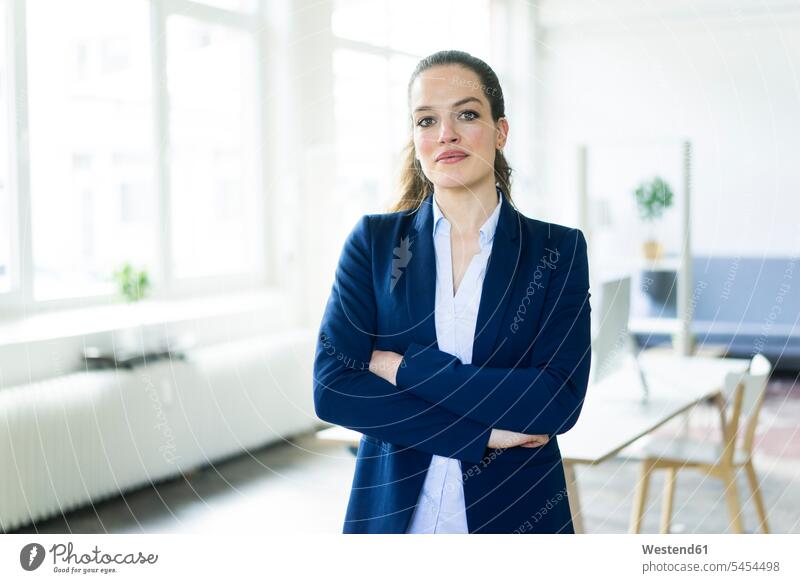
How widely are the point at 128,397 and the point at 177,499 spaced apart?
0.51 metres

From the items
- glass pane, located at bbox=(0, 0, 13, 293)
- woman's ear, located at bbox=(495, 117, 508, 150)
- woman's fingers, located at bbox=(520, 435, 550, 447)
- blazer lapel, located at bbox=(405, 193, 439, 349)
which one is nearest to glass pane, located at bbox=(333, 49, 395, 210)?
glass pane, located at bbox=(0, 0, 13, 293)

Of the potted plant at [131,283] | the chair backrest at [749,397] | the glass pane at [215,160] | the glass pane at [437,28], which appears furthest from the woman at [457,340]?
the glass pane at [215,160]

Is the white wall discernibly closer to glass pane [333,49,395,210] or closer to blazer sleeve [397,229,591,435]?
glass pane [333,49,395,210]

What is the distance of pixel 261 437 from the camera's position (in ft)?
11.3

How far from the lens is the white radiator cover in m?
2.58

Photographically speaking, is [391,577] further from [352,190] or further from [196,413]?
[352,190]

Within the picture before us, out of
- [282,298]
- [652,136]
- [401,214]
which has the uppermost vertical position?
[652,136]

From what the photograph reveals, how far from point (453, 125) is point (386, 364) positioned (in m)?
0.38

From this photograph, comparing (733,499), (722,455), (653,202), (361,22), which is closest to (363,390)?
(733,499)

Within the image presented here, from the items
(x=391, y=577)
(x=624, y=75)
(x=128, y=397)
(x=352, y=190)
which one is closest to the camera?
(x=391, y=577)

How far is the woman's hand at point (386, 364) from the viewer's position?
1316mm

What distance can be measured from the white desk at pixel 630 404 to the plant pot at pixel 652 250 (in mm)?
2401

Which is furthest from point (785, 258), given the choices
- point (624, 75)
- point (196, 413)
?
point (196, 413)

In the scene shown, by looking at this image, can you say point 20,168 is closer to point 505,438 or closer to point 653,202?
point 505,438
